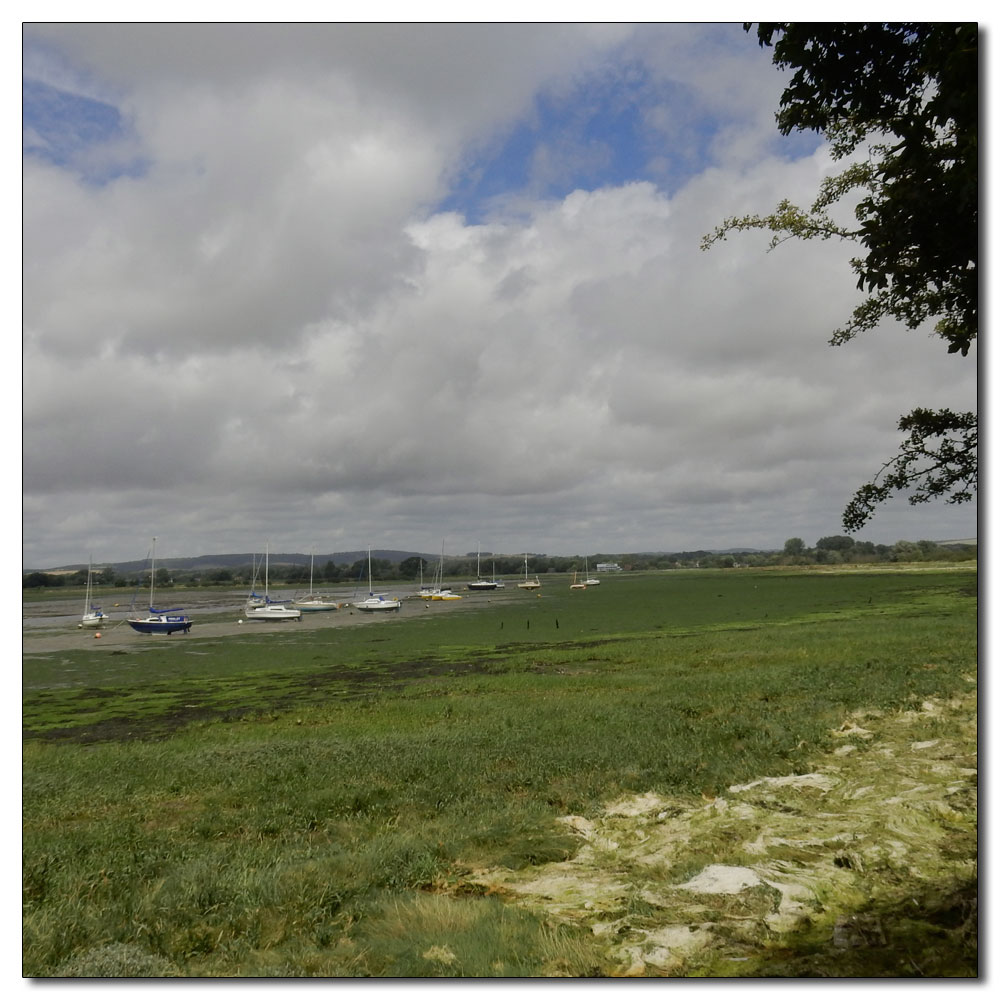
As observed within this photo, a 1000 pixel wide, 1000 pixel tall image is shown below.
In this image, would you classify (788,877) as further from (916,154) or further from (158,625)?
(158,625)

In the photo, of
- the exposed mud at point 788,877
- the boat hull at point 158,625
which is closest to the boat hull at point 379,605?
the boat hull at point 158,625

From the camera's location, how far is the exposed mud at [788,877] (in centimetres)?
565

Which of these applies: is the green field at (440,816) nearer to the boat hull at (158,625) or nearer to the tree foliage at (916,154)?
the tree foliage at (916,154)

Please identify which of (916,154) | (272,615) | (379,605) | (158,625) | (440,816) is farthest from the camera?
(379,605)

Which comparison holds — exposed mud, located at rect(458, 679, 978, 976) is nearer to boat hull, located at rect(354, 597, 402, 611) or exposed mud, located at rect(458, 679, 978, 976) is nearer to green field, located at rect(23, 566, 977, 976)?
green field, located at rect(23, 566, 977, 976)

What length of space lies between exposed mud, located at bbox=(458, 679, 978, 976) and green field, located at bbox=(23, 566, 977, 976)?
36mm

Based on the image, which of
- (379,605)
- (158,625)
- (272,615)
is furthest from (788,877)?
(379,605)

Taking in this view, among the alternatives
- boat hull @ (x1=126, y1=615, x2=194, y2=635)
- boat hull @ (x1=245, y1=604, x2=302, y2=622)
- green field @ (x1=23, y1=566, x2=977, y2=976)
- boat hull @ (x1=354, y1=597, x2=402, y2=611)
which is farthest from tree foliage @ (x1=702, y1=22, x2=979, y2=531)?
boat hull @ (x1=354, y1=597, x2=402, y2=611)

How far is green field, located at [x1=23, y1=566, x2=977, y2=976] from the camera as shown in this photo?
6039 mm

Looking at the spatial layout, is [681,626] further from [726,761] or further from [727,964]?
[727,964]

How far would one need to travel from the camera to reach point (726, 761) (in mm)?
11539

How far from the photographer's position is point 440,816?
404 inches

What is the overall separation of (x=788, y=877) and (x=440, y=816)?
17.4 feet
